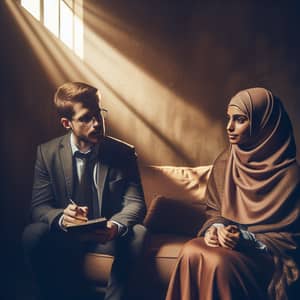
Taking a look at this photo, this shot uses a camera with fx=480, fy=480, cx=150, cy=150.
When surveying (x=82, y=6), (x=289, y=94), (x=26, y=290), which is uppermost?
(x=82, y=6)

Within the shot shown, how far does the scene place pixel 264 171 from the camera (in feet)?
7.70

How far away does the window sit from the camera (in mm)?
3018

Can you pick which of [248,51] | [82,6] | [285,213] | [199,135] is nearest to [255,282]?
[285,213]

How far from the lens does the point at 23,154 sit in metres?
3.01

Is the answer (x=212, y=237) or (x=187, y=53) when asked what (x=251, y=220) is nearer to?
(x=212, y=237)

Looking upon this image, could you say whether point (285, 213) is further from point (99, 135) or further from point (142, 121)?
point (142, 121)

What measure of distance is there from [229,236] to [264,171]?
0.38 meters

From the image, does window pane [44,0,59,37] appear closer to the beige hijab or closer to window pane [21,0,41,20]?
window pane [21,0,41,20]

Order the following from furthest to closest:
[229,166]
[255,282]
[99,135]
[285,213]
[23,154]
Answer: [23,154] → [99,135] → [229,166] → [285,213] → [255,282]

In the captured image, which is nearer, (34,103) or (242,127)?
(242,127)

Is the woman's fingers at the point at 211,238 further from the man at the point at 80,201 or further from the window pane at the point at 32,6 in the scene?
the window pane at the point at 32,6

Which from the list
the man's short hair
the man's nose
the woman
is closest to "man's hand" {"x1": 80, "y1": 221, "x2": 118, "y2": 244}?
the woman

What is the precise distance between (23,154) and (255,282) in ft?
5.35

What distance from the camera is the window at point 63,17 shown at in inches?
119
